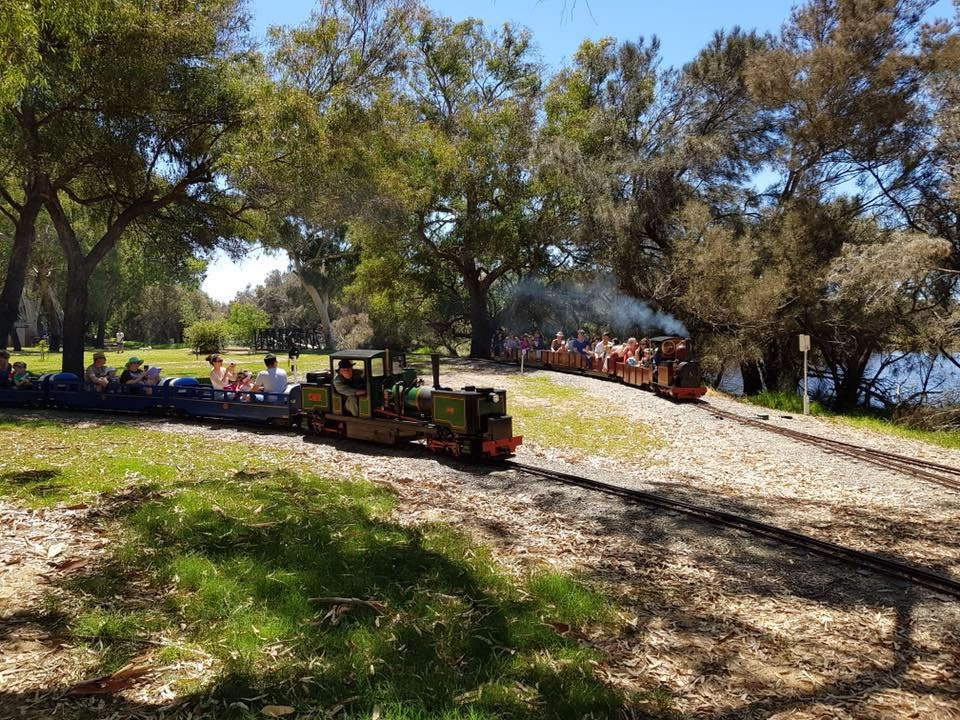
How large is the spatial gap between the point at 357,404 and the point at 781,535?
7870 millimetres

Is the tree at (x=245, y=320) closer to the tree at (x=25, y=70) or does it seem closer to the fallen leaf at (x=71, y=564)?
the tree at (x=25, y=70)

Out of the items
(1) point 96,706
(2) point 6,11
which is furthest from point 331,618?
(2) point 6,11

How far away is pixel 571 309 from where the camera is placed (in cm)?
4178

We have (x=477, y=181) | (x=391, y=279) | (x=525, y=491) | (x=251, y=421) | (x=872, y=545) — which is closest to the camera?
(x=872, y=545)

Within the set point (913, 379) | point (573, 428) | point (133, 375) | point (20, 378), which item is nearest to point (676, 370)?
point (573, 428)

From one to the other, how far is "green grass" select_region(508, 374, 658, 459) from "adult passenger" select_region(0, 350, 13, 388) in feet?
44.1

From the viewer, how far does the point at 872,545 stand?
7.22m

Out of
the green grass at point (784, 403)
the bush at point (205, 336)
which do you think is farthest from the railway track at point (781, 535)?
the bush at point (205, 336)

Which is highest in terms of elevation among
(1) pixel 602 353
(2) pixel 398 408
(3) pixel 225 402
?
(1) pixel 602 353

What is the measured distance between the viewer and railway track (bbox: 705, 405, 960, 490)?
10484mm

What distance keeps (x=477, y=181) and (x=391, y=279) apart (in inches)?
298

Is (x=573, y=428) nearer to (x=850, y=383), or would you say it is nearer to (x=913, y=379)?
(x=850, y=383)

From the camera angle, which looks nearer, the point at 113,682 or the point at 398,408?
the point at 113,682

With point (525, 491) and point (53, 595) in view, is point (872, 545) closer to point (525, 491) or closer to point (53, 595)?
point (525, 491)
